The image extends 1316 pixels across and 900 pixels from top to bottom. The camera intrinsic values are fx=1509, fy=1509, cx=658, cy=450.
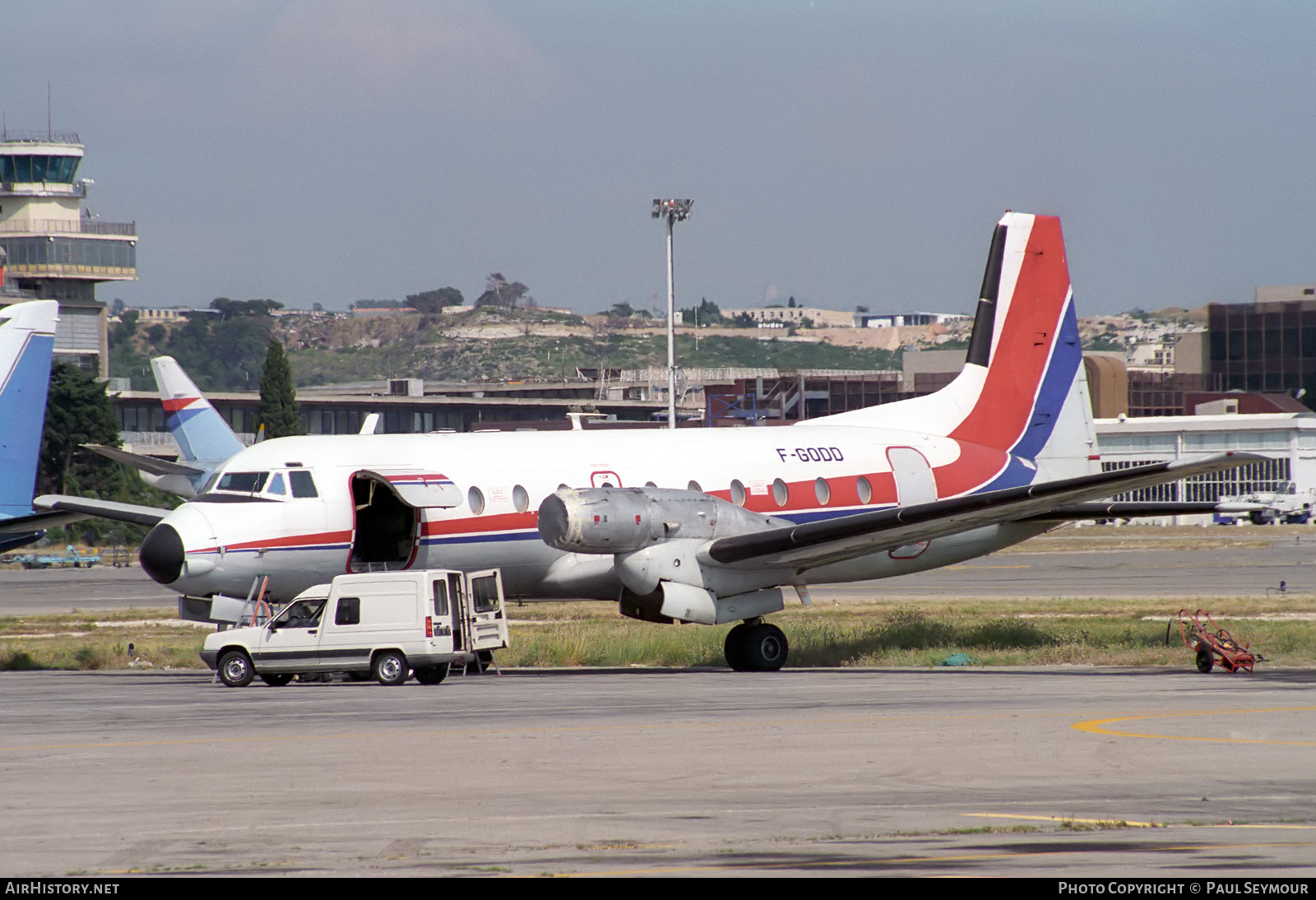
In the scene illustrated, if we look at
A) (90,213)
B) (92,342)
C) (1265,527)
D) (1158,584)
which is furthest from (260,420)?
(1158,584)

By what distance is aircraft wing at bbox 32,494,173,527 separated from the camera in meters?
23.7

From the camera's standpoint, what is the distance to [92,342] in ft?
396

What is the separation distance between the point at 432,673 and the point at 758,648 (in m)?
5.21

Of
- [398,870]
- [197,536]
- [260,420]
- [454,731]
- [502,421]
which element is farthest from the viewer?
[502,421]

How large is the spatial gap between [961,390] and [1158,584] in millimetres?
19313

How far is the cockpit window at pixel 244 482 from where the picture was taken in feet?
72.2

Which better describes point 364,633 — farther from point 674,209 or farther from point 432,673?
point 674,209

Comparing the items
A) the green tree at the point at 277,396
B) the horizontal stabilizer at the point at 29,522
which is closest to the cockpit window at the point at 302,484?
the horizontal stabilizer at the point at 29,522

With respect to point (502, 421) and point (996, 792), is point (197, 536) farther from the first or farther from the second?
point (502, 421)

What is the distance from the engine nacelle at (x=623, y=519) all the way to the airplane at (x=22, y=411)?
25.4 feet

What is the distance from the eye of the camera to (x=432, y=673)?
21.1 m

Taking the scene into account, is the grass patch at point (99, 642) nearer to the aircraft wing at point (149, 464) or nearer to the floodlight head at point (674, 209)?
the aircraft wing at point (149, 464)

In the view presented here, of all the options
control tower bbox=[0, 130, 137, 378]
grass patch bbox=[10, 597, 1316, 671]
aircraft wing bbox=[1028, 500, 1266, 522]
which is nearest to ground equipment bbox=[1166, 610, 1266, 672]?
grass patch bbox=[10, 597, 1316, 671]

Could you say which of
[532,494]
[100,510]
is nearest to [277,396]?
[100,510]
